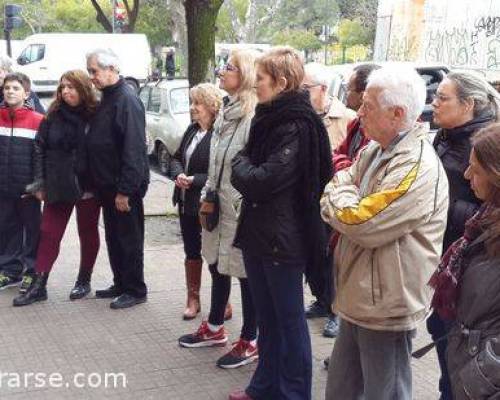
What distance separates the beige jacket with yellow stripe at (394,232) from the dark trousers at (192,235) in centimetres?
199

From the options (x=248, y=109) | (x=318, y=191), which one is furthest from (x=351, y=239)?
(x=248, y=109)

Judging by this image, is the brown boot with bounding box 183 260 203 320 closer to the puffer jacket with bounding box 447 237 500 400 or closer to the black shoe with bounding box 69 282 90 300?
the black shoe with bounding box 69 282 90 300

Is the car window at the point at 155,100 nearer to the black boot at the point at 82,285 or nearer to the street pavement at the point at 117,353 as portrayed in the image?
the street pavement at the point at 117,353

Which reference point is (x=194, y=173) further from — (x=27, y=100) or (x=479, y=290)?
(x=479, y=290)

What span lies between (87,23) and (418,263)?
54485mm

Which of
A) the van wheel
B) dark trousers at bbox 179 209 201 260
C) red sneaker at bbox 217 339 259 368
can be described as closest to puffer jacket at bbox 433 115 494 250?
red sneaker at bbox 217 339 259 368

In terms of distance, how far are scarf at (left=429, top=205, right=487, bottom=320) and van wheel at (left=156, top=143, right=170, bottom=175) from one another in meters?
9.20

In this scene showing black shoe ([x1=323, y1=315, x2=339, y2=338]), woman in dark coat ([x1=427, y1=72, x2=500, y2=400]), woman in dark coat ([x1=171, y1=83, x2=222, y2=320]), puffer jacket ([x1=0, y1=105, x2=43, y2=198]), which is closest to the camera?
woman in dark coat ([x1=427, y1=72, x2=500, y2=400])

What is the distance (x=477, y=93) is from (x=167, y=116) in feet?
28.4

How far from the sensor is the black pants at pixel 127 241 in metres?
4.98

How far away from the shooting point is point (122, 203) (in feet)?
15.8

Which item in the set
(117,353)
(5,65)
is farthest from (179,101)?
(117,353)

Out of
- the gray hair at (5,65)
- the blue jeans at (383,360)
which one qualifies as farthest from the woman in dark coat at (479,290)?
the gray hair at (5,65)

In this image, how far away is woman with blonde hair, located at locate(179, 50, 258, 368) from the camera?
3.90 meters
